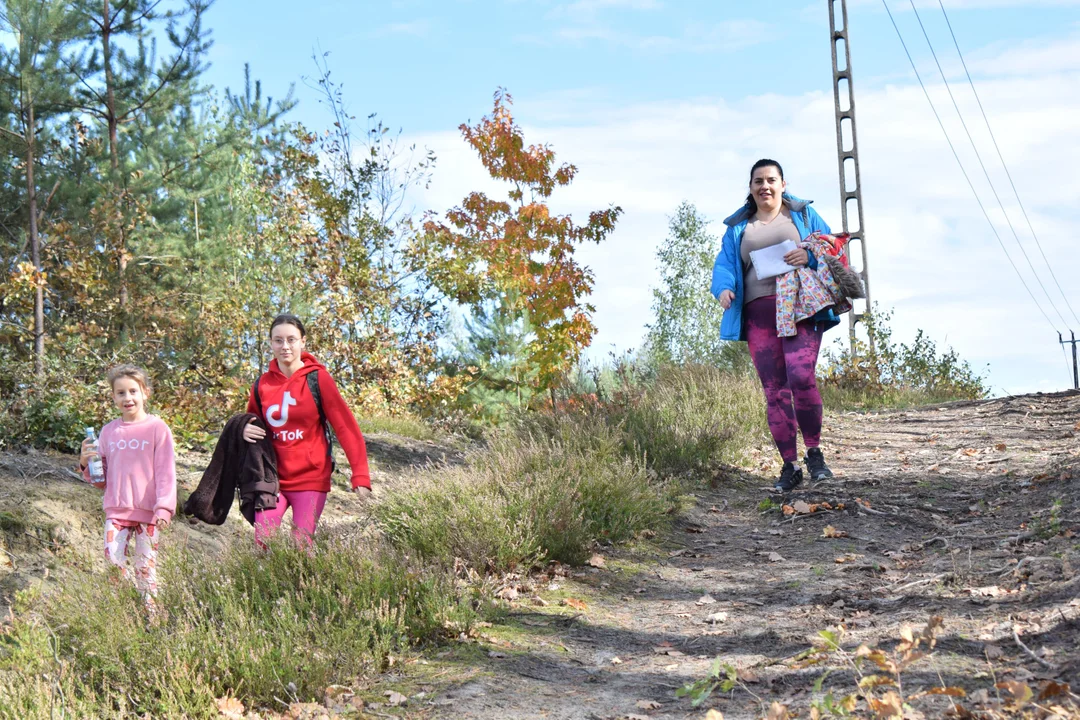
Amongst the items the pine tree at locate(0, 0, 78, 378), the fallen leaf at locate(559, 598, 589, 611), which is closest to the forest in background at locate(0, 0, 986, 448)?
the pine tree at locate(0, 0, 78, 378)

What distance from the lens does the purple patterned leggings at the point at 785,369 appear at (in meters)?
7.36

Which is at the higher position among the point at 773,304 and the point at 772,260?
the point at 772,260

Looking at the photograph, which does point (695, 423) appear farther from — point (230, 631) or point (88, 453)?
point (230, 631)

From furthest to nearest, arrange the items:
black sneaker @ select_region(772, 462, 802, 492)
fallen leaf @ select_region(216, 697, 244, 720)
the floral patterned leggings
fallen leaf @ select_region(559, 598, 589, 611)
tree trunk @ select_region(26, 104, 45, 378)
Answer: tree trunk @ select_region(26, 104, 45, 378), black sneaker @ select_region(772, 462, 802, 492), the floral patterned leggings, fallen leaf @ select_region(559, 598, 589, 611), fallen leaf @ select_region(216, 697, 244, 720)

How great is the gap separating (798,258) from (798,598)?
291cm

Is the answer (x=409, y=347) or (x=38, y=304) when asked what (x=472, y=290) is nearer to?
(x=409, y=347)

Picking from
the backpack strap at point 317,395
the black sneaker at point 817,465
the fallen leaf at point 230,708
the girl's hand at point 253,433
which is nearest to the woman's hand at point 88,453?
the girl's hand at point 253,433

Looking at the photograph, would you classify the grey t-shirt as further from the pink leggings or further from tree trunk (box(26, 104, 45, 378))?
tree trunk (box(26, 104, 45, 378))

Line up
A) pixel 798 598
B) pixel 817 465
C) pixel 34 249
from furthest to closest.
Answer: pixel 34 249
pixel 817 465
pixel 798 598

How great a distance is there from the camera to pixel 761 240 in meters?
7.55

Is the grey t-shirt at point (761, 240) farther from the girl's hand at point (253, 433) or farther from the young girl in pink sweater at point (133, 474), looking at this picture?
the young girl in pink sweater at point (133, 474)

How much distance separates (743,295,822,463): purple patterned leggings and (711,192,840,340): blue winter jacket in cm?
10

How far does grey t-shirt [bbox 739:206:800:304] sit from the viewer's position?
7492 mm

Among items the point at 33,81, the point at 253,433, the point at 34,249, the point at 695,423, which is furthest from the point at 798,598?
the point at 33,81
